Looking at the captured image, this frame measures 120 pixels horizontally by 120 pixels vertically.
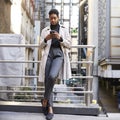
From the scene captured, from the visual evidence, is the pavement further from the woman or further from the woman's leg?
the woman's leg

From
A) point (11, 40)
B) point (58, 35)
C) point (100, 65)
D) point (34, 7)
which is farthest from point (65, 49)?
point (34, 7)

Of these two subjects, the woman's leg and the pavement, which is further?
the pavement

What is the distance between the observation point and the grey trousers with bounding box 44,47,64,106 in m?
5.59

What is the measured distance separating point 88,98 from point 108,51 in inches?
320

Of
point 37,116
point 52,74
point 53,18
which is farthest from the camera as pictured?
point 37,116

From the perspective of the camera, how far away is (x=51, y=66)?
5703 mm

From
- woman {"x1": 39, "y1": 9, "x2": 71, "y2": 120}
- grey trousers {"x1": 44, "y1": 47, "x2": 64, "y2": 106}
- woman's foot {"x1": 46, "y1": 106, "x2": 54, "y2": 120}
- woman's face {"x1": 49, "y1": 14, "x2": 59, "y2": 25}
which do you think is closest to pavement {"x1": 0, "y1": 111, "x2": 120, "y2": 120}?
woman's foot {"x1": 46, "y1": 106, "x2": 54, "y2": 120}

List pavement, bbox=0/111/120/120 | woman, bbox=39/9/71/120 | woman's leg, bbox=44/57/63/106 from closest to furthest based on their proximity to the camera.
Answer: woman's leg, bbox=44/57/63/106
woman, bbox=39/9/71/120
pavement, bbox=0/111/120/120

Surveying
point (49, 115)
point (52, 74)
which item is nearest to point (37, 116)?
point (49, 115)

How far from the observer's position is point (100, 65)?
16.6 meters

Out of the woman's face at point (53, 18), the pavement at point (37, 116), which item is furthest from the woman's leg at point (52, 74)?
the woman's face at point (53, 18)

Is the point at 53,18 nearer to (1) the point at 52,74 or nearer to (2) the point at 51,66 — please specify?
(2) the point at 51,66

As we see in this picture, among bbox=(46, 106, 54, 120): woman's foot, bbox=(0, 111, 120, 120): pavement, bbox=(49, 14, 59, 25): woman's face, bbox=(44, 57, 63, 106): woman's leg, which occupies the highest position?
bbox=(49, 14, 59, 25): woman's face

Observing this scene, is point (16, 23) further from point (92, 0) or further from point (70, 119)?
point (70, 119)
